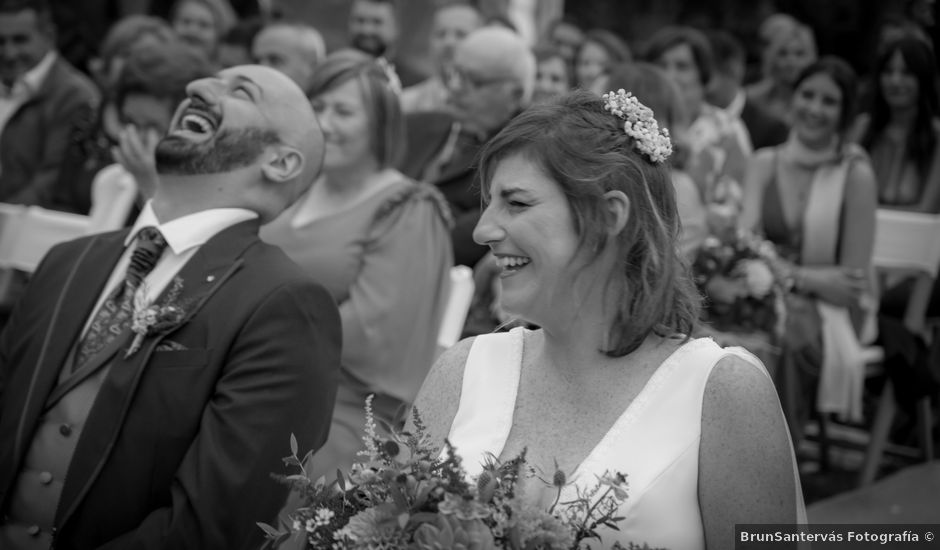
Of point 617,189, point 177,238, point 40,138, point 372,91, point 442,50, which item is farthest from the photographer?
point 442,50

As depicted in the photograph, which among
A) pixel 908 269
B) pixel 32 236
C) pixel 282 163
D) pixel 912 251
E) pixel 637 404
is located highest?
pixel 282 163

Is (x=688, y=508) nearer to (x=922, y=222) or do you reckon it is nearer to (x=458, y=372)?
(x=458, y=372)

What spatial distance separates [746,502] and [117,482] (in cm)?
159

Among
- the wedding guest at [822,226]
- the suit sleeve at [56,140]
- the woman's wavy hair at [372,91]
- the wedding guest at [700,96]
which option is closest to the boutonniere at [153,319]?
the woman's wavy hair at [372,91]

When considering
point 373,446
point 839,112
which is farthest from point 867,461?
point 373,446

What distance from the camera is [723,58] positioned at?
944 cm

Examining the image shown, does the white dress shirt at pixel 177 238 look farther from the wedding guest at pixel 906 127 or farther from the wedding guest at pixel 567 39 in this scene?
the wedding guest at pixel 567 39

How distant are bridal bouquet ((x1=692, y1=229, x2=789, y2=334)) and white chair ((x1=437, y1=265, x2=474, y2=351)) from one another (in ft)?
4.30

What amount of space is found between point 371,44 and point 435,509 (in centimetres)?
630

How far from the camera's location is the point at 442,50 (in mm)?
8234

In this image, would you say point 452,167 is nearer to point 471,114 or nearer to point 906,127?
point 471,114

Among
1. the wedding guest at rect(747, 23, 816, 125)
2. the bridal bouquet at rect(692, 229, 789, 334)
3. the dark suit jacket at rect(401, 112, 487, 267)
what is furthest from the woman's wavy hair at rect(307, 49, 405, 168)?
the wedding guest at rect(747, 23, 816, 125)

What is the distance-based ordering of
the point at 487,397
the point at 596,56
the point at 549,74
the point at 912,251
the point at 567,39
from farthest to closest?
1. the point at 567,39
2. the point at 596,56
3. the point at 549,74
4. the point at 912,251
5. the point at 487,397

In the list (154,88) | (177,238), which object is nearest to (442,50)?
(154,88)
